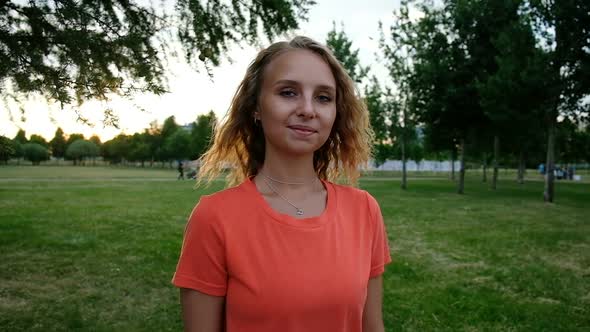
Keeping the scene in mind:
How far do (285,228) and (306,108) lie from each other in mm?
485

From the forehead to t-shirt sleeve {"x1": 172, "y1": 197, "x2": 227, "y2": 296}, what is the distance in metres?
0.65

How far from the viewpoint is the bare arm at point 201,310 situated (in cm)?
156

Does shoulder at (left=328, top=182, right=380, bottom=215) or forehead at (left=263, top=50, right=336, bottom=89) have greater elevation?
forehead at (left=263, top=50, right=336, bottom=89)

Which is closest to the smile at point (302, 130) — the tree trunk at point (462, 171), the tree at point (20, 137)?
the tree at point (20, 137)

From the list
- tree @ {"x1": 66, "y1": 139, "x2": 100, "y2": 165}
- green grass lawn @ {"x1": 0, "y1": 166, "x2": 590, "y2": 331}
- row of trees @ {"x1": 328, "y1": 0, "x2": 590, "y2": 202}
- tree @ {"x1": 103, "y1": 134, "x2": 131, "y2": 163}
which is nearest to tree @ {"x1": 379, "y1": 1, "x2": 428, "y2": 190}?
row of trees @ {"x1": 328, "y1": 0, "x2": 590, "y2": 202}

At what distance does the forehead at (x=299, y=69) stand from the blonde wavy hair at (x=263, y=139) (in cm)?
4

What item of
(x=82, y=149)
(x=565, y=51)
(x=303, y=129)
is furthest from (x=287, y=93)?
(x=82, y=149)

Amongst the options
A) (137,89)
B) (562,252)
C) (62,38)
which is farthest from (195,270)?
(562,252)

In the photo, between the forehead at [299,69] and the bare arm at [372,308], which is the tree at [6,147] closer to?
the forehead at [299,69]

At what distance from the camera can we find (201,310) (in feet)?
→ 5.13

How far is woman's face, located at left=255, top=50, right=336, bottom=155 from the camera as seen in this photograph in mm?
1731

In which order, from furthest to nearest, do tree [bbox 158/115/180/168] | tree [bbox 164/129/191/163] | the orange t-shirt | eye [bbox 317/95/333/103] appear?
1. tree [bbox 158/115/180/168]
2. tree [bbox 164/129/191/163]
3. eye [bbox 317/95/333/103]
4. the orange t-shirt

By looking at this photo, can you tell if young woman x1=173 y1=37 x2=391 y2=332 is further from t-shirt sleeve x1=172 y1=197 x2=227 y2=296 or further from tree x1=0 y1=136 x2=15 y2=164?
tree x1=0 y1=136 x2=15 y2=164

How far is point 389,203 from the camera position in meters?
18.2
